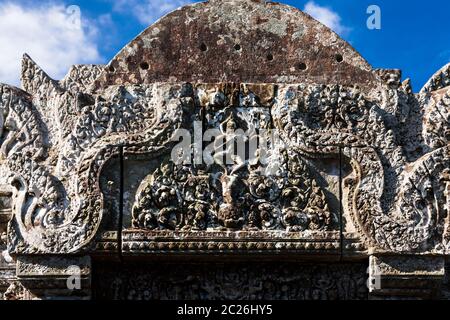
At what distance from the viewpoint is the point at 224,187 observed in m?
8.16

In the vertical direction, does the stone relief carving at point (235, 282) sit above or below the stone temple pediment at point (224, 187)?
below

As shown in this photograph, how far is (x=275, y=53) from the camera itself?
28.7 ft

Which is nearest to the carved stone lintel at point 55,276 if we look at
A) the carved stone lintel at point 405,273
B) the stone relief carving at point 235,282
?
the stone relief carving at point 235,282

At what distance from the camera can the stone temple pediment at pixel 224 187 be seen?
808 cm

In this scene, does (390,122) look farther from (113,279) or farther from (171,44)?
(113,279)

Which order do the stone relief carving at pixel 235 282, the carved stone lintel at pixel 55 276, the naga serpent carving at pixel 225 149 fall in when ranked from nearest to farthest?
the carved stone lintel at pixel 55 276 < the naga serpent carving at pixel 225 149 < the stone relief carving at pixel 235 282

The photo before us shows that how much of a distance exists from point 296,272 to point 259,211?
629 millimetres

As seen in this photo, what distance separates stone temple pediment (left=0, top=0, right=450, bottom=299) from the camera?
8.08 m

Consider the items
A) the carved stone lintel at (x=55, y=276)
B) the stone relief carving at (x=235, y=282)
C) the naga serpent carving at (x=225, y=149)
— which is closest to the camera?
the carved stone lintel at (x=55, y=276)

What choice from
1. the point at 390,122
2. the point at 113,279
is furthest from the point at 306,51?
the point at 113,279

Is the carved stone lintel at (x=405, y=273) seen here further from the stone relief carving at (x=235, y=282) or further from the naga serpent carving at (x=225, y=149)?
the stone relief carving at (x=235, y=282)

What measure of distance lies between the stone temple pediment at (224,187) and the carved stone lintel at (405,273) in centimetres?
1

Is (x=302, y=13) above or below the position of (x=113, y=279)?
above

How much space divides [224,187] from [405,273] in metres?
1.53
